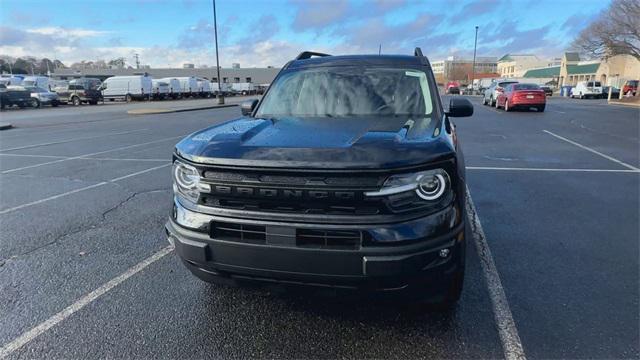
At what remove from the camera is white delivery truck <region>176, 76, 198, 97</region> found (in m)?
51.7

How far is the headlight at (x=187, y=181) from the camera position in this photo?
8.44 ft

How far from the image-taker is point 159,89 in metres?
45.8

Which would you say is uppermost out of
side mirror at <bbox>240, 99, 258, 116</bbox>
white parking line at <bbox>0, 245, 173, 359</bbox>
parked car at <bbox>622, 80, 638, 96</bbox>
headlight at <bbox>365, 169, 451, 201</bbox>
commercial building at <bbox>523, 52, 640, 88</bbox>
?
commercial building at <bbox>523, 52, 640, 88</bbox>

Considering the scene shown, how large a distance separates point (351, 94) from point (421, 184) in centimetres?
166

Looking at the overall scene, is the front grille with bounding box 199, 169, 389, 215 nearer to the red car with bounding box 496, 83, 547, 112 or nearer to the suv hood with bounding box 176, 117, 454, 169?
the suv hood with bounding box 176, 117, 454, 169

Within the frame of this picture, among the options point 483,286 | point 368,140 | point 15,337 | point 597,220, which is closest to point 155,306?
point 15,337

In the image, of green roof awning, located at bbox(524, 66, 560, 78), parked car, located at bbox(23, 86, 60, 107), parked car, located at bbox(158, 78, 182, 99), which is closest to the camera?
parked car, located at bbox(23, 86, 60, 107)

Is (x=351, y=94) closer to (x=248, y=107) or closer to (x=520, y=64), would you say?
(x=248, y=107)

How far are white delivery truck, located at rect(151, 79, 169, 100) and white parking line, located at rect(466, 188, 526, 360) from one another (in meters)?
46.1

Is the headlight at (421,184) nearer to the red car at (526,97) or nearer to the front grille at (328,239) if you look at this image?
the front grille at (328,239)

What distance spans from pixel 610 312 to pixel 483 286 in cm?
84

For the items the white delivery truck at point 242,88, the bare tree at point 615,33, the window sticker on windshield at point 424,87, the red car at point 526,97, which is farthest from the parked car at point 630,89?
the window sticker on windshield at point 424,87

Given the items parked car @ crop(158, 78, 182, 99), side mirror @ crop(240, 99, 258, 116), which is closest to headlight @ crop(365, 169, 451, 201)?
side mirror @ crop(240, 99, 258, 116)

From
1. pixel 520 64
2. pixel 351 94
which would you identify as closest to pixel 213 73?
pixel 520 64
